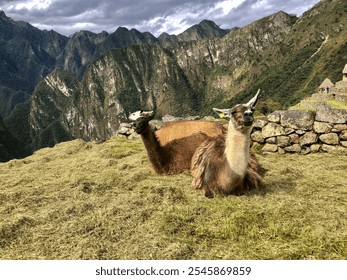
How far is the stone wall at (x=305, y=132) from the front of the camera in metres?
11.0

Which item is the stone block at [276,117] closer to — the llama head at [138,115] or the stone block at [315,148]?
the stone block at [315,148]

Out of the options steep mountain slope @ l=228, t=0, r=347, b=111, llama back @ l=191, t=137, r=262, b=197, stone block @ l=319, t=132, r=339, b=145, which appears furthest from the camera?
steep mountain slope @ l=228, t=0, r=347, b=111

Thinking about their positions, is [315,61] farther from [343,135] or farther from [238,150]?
[238,150]

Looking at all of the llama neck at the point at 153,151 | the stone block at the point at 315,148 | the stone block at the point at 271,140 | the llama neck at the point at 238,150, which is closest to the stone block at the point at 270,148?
the stone block at the point at 271,140

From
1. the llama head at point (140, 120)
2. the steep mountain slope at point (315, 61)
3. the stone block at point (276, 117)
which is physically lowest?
the stone block at point (276, 117)

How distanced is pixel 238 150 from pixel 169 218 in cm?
213

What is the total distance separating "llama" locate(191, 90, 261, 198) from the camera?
6680 millimetres

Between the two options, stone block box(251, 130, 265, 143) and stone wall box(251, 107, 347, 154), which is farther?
stone block box(251, 130, 265, 143)

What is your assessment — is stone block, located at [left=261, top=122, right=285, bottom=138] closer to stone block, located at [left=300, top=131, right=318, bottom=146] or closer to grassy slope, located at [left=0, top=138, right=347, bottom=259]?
stone block, located at [left=300, top=131, right=318, bottom=146]

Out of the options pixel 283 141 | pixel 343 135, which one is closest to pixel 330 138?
pixel 343 135

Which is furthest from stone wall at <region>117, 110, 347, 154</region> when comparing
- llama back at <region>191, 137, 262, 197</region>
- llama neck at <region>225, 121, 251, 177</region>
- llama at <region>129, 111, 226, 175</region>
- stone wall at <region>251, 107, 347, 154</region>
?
llama neck at <region>225, 121, 251, 177</region>

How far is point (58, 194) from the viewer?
7539 mm
